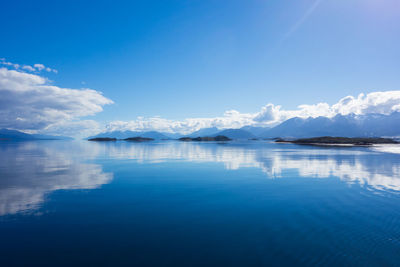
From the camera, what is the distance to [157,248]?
11.2m

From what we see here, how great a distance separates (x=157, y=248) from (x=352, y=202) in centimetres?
1944

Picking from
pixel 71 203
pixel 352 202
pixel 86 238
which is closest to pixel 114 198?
pixel 71 203

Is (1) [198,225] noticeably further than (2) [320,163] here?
No

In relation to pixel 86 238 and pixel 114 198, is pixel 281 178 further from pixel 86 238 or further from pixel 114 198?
pixel 86 238

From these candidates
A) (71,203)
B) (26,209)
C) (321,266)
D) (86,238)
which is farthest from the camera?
(71,203)

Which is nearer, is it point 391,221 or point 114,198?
point 391,221

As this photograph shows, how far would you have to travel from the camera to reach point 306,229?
1377 cm

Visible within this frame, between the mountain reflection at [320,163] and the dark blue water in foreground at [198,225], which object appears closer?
the dark blue water in foreground at [198,225]

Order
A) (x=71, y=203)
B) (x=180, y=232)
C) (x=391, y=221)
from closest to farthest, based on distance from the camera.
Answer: (x=180, y=232), (x=391, y=221), (x=71, y=203)

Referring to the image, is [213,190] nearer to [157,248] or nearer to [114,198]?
[114,198]

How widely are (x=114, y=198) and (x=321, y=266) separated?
18605 mm

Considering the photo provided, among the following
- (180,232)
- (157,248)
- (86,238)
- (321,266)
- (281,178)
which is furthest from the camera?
(281,178)

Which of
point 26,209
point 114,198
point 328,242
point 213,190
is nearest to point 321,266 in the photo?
point 328,242

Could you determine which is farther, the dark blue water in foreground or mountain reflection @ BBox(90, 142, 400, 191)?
mountain reflection @ BBox(90, 142, 400, 191)
